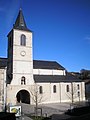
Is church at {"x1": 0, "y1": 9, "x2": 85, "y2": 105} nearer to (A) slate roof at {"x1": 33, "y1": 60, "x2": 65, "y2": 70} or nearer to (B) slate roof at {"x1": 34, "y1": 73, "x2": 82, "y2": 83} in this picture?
(B) slate roof at {"x1": 34, "y1": 73, "x2": 82, "y2": 83}

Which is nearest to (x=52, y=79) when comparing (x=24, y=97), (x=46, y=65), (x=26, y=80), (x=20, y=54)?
(x=46, y=65)

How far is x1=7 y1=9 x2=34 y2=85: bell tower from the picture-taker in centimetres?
3900

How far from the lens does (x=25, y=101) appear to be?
41438mm

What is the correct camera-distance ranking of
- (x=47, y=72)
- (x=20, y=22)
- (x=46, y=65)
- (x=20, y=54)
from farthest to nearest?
(x=46, y=65) → (x=47, y=72) → (x=20, y=22) → (x=20, y=54)

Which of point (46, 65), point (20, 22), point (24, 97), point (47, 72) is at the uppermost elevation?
point (20, 22)

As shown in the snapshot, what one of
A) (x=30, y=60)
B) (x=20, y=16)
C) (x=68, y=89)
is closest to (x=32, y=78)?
(x=30, y=60)

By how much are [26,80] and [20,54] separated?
5.94m

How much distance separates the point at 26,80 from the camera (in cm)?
3956

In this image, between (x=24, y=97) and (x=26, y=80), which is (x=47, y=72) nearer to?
(x=26, y=80)

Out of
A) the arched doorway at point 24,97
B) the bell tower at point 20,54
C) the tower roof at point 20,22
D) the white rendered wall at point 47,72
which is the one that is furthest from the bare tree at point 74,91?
the tower roof at point 20,22

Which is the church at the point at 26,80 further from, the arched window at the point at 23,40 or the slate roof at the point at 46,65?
the slate roof at the point at 46,65

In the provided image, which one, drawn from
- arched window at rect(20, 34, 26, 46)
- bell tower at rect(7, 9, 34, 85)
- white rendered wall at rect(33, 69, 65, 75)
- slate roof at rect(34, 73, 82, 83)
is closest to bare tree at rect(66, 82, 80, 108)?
Answer: slate roof at rect(34, 73, 82, 83)

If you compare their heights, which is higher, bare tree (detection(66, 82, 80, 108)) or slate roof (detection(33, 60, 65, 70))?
slate roof (detection(33, 60, 65, 70))

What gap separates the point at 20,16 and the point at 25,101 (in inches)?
774
